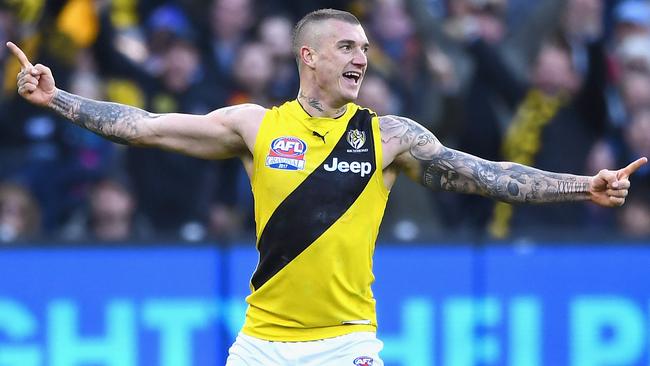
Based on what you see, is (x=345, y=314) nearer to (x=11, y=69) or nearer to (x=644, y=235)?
(x=644, y=235)

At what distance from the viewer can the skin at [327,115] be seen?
7027mm

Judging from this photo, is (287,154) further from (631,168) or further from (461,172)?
(631,168)

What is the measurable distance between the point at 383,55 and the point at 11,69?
308 centimetres

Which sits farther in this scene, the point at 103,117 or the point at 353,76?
the point at 103,117

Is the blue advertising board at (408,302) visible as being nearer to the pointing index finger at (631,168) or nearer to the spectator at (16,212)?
the spectator at (16,212)

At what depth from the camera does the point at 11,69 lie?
430 inches

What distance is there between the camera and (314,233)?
682 cm

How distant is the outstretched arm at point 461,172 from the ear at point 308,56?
0.48m

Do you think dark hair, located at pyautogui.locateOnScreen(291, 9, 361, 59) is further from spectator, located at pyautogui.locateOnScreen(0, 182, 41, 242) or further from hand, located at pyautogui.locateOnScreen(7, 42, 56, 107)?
spectator, located at pyautogui.locateOnScreen(0, 182, 41, 242)

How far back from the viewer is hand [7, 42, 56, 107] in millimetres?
6922

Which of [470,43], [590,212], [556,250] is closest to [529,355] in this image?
[556,250]

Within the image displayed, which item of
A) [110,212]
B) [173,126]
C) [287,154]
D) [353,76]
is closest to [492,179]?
[353,76]

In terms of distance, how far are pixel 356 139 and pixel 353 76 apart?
35 cm

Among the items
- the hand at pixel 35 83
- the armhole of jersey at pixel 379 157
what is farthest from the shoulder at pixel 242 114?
the hand at pixel 35 83
